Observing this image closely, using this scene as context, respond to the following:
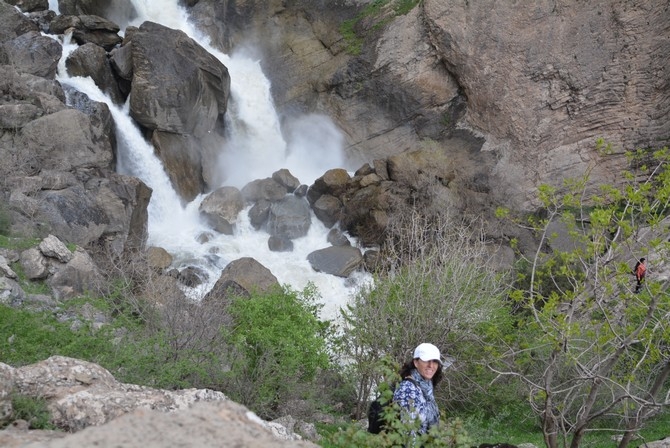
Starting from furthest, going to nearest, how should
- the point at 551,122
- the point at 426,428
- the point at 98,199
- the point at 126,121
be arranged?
the point at 551,122 < the point at 126,121 < the point at 98,199 < the point at 426,428

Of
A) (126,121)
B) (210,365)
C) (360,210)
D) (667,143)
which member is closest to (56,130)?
(126,121)

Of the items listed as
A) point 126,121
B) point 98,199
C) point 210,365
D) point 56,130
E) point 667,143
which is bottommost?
point 210,365

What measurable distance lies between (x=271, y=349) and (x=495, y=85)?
2299 centimetres

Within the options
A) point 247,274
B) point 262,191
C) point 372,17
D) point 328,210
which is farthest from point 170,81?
point 372,17

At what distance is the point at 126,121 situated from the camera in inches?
963

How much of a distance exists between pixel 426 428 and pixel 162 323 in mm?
6971

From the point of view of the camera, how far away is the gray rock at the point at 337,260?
915 inches

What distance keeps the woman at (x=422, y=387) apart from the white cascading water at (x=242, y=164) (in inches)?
471

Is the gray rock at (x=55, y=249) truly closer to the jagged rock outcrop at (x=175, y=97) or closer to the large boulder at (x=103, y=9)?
the jagged rock outcrop at (x=175, y=97)

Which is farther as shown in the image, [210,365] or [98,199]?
[98,199]

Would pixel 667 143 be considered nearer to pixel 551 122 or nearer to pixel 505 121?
pixel 551 122

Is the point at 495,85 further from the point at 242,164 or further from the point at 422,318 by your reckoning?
the point at 422,318

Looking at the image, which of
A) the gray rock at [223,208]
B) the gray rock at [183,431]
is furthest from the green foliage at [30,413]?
the gray rock at [223,208]

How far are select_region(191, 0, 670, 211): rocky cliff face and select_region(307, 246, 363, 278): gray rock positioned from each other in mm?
5919
